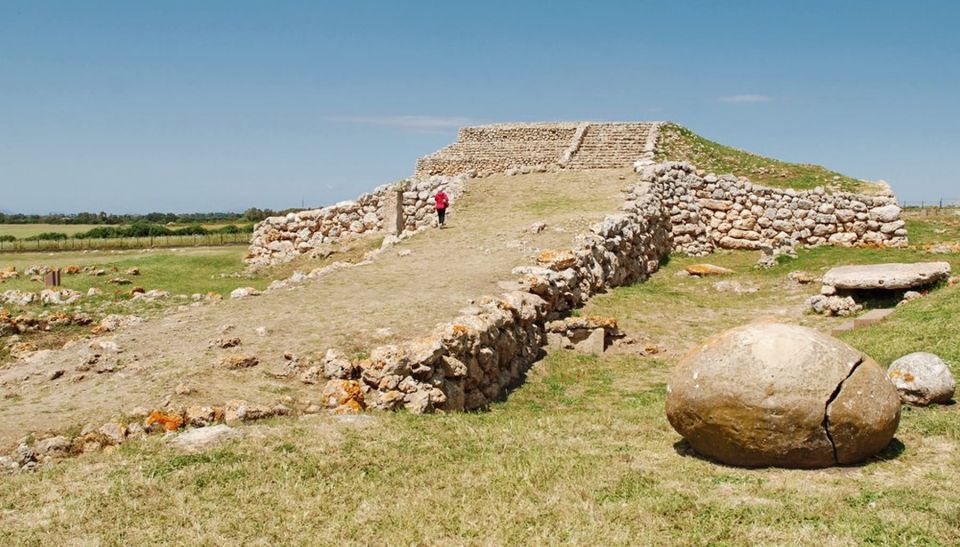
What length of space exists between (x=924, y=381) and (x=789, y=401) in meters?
2.98

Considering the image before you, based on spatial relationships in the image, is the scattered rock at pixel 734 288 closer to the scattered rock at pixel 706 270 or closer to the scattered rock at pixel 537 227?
the scattered rock at pixel 706 270

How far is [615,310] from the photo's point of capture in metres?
17.1

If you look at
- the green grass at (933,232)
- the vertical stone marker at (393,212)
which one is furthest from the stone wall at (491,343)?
the green grass at (933,232)

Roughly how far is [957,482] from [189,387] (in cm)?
799

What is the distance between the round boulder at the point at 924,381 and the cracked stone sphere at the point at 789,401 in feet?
5.71

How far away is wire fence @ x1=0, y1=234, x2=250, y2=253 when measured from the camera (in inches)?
1508

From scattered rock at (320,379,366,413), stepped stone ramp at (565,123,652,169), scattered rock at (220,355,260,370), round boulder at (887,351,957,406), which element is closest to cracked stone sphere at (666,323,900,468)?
round boulder at (887,351,957,406)

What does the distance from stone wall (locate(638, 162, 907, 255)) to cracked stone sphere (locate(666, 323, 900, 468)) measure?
59.9ft

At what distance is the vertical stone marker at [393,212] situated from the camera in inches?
982

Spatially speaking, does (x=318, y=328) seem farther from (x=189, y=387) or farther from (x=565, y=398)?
(x=565, y=398)

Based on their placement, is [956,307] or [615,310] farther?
[615,310]

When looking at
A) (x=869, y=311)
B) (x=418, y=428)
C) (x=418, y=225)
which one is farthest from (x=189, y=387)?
(x=418, y=225)

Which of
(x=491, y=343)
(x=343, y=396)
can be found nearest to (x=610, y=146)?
(x=491, y=343)

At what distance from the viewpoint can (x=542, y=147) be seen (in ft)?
124
